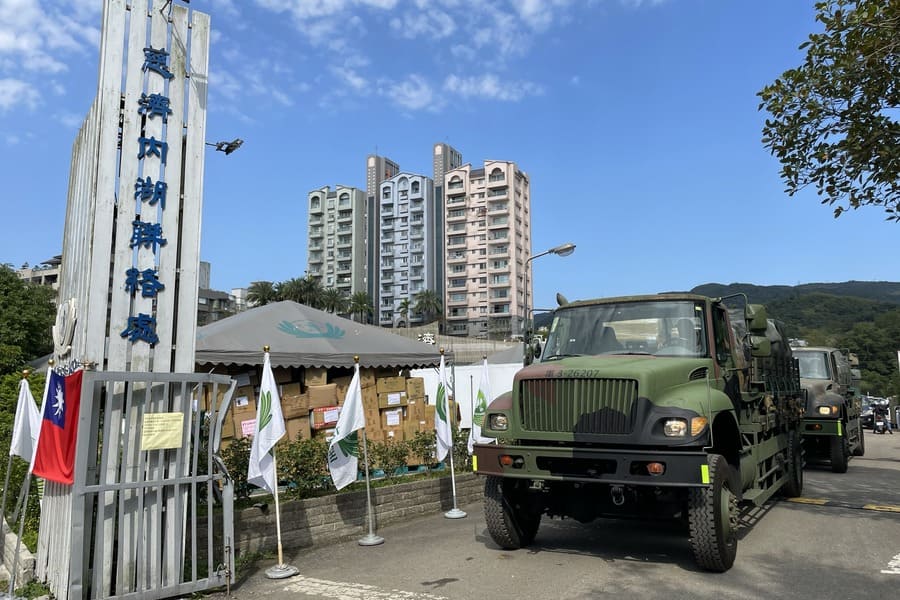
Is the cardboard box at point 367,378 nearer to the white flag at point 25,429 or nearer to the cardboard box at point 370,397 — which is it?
the cardboard box at point 370,397

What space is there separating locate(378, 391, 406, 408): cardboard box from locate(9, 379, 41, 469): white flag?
674cm

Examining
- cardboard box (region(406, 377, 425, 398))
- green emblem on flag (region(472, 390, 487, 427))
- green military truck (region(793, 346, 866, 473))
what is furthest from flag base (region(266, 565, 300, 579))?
green military truck (region(793, 346, 866, 473))

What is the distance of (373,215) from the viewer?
112 meters

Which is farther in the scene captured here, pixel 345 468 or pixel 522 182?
pixel 522 182

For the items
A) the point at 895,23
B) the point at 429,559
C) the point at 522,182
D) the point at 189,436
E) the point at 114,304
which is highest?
the point at 522,182

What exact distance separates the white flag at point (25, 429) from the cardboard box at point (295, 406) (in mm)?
5188

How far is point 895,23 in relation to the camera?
7.04 m

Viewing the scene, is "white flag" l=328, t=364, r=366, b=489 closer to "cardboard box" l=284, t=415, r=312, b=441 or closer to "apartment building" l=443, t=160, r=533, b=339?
"cardboard box" l=284, t=415, r=312, b=441

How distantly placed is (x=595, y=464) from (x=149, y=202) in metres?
4.74

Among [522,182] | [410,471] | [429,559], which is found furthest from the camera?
[522,182]

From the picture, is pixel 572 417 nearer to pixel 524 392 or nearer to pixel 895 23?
pixel 524 392

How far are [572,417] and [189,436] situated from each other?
11.6ft

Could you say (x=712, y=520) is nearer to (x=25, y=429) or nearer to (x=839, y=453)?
(x=25, y=429)

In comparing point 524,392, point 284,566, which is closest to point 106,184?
point 284,566
